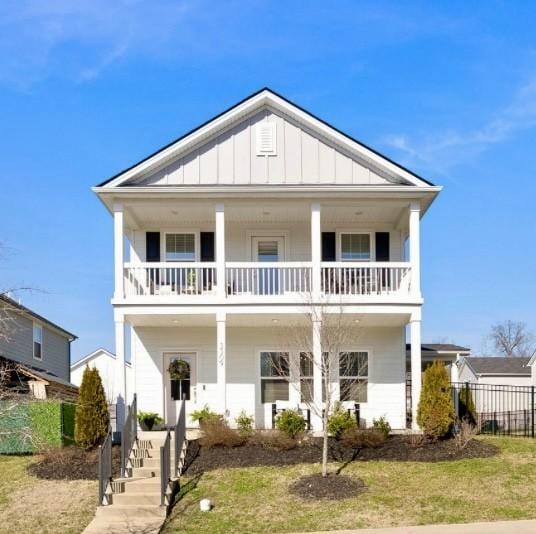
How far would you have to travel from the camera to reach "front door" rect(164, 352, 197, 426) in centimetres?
1972

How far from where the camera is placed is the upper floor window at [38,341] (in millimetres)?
28375

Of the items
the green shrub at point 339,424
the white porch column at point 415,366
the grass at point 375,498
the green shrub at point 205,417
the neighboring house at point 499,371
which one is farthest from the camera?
the neighboring house at point 499,371

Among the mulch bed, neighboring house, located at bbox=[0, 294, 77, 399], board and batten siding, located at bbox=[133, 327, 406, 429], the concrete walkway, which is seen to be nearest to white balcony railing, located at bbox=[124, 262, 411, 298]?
board and batten siding, located at bbox=[133, 327, 406, 429]

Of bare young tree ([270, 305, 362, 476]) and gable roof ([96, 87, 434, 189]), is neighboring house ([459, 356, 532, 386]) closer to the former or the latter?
bare young tree ([270, 305, 362, 476])

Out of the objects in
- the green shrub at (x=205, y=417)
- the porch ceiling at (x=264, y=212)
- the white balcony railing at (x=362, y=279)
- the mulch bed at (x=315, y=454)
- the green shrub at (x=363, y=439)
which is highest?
the porch ceiling at (x=264, y=212)

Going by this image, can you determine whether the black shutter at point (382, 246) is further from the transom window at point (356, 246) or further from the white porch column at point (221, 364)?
the white porch column at point (221, 364)

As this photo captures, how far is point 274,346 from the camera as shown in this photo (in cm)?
1981

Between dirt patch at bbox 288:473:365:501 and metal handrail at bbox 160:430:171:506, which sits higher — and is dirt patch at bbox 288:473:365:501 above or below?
below

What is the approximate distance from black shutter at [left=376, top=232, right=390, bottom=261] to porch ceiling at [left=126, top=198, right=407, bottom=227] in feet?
1.33

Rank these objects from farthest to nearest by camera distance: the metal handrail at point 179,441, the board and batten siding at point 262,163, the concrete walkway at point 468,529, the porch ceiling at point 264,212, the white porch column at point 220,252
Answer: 1. the board and batten siding at point 262,163
2. the porch ceiling at point 264,212
3. the white porch column at point 220,252
4. the metal handrail at point 179,441
5. the concrete walkway at point 468,529

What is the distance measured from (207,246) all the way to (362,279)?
14.4 ft

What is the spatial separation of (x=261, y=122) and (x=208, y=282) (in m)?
4.53

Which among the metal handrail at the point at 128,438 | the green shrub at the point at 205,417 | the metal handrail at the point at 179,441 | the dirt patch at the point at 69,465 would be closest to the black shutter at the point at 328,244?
the green shrub at the point at 205,417

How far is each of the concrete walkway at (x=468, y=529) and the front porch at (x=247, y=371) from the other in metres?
8.21
